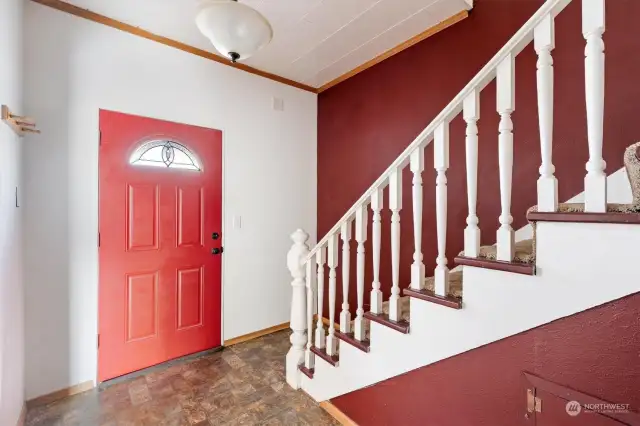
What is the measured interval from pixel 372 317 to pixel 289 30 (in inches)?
87.6

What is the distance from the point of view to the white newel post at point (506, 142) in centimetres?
106

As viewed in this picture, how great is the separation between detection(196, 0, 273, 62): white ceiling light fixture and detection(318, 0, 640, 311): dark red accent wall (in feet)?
5.23

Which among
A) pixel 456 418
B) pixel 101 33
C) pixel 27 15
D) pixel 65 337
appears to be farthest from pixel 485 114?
pixel 65 337

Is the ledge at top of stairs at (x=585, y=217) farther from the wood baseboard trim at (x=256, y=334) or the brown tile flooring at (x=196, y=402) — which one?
the wood baseboard trim at (x=256, y=334)

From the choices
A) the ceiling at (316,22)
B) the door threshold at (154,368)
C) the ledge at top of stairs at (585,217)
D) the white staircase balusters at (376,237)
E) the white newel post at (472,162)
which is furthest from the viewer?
the door threshold at (154,368)

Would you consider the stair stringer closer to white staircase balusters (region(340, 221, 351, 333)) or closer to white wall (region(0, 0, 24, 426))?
white staircase balusters (region(340, 221, 351, 333))

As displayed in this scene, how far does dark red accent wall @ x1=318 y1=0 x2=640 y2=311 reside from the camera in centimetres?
156

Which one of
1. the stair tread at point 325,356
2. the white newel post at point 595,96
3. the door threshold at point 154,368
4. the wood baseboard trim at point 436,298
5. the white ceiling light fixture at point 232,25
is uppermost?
the white ceiling light fixture at point 232,25

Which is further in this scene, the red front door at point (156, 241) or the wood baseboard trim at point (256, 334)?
the wood baseboard trim at point (256, 334)

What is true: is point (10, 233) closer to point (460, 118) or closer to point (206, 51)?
point (206, 51)

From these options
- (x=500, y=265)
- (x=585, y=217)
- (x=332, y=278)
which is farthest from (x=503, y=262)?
(x=332, y=278)

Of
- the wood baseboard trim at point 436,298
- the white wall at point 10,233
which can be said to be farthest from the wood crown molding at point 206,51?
the wood baseboard trim at point 436,298

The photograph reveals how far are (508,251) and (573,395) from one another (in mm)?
493

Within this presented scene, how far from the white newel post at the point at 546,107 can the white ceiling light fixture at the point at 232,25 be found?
1045 mm
